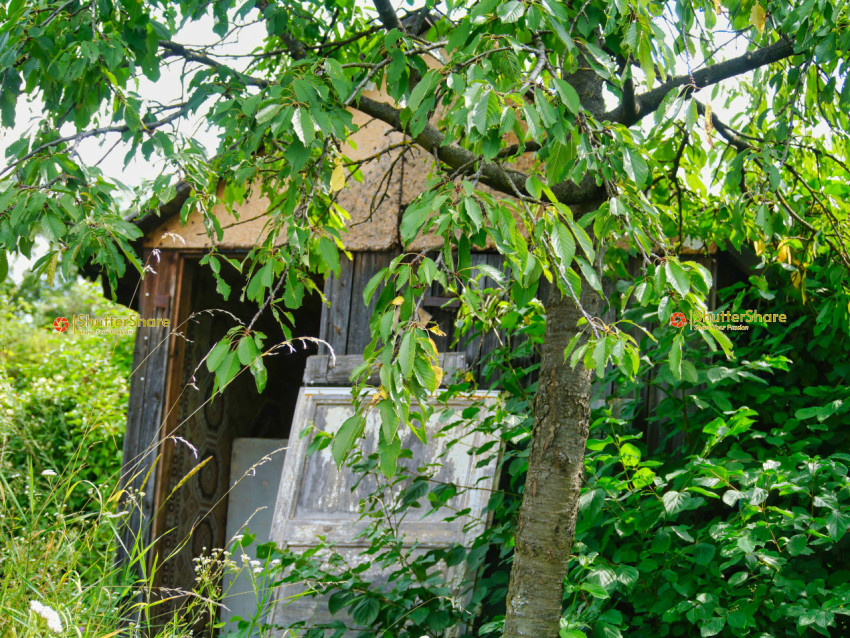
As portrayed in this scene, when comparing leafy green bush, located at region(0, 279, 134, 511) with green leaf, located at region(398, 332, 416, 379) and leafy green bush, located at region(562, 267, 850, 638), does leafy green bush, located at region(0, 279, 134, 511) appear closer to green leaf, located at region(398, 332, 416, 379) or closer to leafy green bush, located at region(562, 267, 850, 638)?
leafy green bush, located at region(562, 267, 850, 638)

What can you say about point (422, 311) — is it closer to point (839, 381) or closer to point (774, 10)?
point (839, 381)

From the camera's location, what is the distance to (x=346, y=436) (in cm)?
176

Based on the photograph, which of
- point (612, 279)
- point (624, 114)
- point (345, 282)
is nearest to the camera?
point (624, 114)

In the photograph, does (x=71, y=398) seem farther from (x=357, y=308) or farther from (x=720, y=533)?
(x=720, y=533)

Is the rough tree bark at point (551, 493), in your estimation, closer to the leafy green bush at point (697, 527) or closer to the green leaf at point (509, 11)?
the leafy green bush at point (697, 527)

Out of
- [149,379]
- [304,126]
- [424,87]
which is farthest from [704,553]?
[149,379]

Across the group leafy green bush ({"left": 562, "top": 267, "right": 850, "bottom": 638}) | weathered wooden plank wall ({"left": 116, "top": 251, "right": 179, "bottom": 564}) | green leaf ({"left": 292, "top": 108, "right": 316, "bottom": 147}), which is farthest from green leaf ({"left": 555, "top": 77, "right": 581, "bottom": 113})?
weathered wooden plank wall ({"left": 116, "top": 251, "right": 179, "bottom": 564})

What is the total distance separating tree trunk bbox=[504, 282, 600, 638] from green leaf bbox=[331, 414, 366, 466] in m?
0.91

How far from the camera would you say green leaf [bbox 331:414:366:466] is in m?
1.73

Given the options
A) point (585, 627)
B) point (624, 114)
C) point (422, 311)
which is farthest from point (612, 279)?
point (585, 627)

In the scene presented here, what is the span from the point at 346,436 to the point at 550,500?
96cm

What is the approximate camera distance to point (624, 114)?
122 inches

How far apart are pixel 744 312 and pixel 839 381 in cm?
56

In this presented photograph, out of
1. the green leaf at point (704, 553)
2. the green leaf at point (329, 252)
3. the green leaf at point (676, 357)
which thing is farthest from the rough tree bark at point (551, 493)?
the green leaf at point (329, 252)
